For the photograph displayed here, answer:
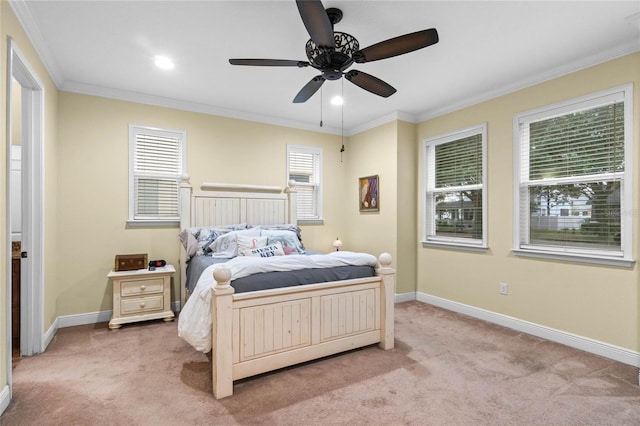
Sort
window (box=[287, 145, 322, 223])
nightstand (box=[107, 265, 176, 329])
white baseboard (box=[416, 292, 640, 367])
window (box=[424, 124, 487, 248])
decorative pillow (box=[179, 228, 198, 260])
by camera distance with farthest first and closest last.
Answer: window (box=[287, 145, 322, 223]) → window (box=[424, 124, 487, 248]) → decorative pillow (box=[179, 228, 198, 260]) → nightstand (box=[107, 265, 176, 329]) → white baseboard (box=[416, 292, 640, 367])

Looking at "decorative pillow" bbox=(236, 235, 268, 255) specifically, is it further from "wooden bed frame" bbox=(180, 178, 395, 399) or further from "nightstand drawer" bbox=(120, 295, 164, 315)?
"wooden bed frame" bbox=(180, 178, 395, 399)

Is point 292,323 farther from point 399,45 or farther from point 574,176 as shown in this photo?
point 574,176

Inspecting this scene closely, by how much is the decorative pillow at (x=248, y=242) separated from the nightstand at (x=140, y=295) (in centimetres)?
84

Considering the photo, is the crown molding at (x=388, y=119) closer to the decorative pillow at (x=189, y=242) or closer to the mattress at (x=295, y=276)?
the mattress at (x=295, y=276)

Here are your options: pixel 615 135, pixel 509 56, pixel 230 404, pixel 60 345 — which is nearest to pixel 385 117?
pixel 509 56

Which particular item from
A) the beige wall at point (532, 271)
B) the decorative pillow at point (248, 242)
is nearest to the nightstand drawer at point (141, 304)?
the decorative pillow at point (248, 242)

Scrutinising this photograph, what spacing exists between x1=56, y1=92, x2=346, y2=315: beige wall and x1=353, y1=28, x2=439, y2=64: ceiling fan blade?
2.72 m

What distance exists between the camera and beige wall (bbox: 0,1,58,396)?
6.43 ft

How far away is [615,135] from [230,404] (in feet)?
12.3

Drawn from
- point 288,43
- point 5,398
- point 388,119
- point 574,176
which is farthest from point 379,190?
point 5,398

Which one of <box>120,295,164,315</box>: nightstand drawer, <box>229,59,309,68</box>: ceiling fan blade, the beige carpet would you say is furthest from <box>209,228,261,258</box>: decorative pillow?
<box>229,59,309,68</box>: ceiling fan blade

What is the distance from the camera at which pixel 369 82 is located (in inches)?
100

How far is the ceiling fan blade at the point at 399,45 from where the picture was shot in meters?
A: 1.93

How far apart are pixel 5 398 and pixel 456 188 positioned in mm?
4566
